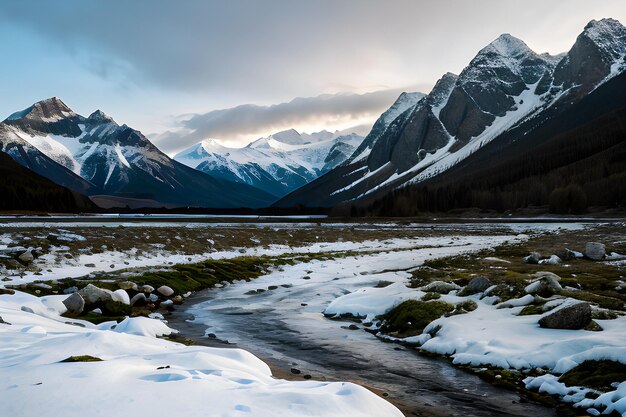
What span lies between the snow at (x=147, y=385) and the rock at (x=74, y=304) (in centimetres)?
773

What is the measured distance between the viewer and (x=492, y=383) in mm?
13242

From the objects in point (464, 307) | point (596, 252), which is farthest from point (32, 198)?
point (464, 307)

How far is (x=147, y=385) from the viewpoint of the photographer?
8.85 m

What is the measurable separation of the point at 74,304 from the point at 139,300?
445 cm

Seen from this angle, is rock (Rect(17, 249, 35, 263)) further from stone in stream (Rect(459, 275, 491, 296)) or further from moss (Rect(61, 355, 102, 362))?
stone in stream (Rect(459, 275, 491, 296))

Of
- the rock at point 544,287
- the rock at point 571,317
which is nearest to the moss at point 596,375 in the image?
the rock at point 571,317

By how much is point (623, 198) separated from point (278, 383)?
623ft

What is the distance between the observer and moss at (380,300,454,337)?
19.4m

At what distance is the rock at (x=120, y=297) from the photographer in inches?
897

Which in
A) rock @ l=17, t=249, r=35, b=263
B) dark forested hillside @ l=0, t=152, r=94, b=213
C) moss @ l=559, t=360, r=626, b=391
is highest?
dark forested hillside @ l=0, t=152, r=94, b=213

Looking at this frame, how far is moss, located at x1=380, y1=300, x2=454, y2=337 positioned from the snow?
8.45 meters

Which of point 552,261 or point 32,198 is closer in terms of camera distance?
point 552,261

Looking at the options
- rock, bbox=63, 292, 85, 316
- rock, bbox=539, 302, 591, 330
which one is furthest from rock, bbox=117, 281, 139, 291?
rock, bbox=539, 302, 591, 330

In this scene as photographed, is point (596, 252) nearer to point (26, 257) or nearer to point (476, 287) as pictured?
point (476, 287)
